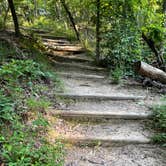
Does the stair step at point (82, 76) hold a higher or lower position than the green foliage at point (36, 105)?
lower

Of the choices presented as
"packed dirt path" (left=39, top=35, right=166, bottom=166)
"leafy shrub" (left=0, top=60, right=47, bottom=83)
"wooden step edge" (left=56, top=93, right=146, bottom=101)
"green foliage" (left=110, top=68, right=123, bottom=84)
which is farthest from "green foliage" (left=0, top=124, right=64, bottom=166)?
"green foliage" (left=110, top=68, right=123, bottom=84)

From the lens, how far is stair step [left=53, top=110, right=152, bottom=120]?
460 centimetres

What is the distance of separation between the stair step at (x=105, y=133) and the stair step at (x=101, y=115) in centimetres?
8

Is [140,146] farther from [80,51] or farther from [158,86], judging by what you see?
[80,51]

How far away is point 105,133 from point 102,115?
0.47 m

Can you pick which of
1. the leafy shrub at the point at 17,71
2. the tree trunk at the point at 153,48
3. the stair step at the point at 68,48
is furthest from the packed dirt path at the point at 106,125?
the stair step at the point at 68,48

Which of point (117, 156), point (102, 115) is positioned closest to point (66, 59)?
point (102, 115)

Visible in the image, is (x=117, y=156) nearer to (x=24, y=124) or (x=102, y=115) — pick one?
(x=102, y=115)

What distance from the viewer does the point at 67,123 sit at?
4.48 metres

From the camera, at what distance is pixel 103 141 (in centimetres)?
405

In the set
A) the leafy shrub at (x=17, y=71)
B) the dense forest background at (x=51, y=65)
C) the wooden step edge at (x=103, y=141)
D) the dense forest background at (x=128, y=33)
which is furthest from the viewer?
the dense forest background at (x=128, y=33)

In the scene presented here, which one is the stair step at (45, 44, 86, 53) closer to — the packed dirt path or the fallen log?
the packed dirt path

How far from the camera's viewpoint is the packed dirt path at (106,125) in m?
3.79

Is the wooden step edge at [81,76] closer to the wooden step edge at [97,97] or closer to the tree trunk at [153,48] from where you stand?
the tree trunk at [153,48]
